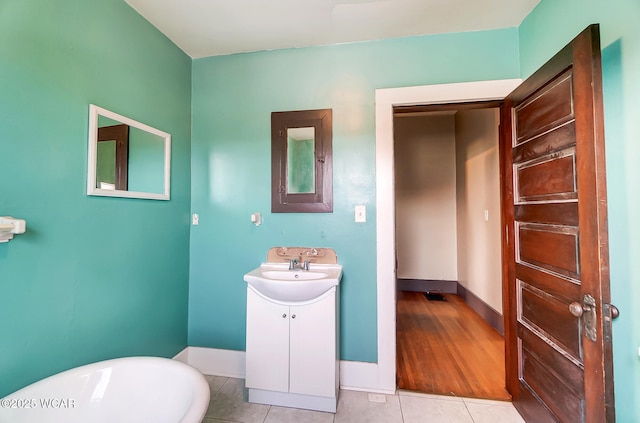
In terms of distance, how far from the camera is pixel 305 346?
1.63 m

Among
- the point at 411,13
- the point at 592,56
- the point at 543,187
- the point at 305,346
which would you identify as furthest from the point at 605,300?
the point at 411,13

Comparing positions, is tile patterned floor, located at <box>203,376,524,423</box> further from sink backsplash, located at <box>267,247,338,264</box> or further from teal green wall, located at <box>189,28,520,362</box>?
sink backsplash, located at <box>267,247,338,264</box>

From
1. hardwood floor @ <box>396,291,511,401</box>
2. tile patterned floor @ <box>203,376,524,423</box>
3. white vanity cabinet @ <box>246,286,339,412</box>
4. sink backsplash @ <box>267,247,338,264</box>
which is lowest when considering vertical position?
tile patterned floor @ <box>203,376,524,423</box>

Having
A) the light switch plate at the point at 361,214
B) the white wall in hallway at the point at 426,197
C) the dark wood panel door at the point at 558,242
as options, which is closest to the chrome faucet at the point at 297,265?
the light switch plate at the point at 361,214

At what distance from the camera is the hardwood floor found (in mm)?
1876

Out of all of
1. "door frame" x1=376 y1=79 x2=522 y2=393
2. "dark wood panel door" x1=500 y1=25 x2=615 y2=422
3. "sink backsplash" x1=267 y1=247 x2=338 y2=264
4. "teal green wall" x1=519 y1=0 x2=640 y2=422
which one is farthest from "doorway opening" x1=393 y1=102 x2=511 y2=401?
"sink backsplash" x1=267 y1=247 x2=338 y2=264

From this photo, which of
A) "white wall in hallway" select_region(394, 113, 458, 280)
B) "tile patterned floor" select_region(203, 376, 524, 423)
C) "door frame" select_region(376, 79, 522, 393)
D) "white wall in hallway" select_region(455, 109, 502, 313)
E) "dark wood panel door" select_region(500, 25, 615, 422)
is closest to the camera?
"dark wood panel door" select_region(500, 25, 615, 422)

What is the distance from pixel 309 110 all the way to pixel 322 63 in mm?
367

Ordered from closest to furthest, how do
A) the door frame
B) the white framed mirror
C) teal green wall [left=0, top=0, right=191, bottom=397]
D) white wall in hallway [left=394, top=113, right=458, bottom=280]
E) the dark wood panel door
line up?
the dark wood panel door → teal green wall [left=0, top=0, right=191, bottom=397] → the white framed mirror → the door frame → white wall in hallway [left=394, top=113, right=458, bottom=280]

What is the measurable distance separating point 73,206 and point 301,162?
1.34 m

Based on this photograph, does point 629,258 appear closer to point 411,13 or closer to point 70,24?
point 411,13

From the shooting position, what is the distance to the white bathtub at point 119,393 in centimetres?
97

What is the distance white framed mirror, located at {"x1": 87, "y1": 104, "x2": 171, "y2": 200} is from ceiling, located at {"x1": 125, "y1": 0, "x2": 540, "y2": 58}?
2.44 feet

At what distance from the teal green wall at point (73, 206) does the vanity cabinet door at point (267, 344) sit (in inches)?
27.8
